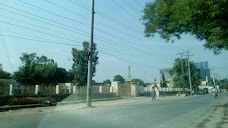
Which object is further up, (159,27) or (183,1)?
(159,27)

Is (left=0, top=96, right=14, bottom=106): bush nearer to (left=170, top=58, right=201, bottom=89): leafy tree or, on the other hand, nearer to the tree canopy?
the tree canopy

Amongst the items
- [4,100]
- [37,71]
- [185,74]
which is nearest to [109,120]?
[4,100]

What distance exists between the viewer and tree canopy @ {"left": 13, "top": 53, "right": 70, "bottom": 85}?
7181 cm

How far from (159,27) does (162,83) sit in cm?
10488

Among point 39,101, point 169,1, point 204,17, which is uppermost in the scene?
point 169,1

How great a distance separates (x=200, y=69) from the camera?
118m

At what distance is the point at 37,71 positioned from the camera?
73062 millimetres

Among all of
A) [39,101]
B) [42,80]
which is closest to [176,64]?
[42,80]

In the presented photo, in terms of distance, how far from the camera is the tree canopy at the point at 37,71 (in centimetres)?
7181

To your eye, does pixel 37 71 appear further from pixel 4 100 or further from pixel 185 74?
pixel 185 74

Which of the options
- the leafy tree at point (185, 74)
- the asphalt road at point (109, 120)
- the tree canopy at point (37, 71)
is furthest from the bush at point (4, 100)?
the leafy tree at point (185, 74)

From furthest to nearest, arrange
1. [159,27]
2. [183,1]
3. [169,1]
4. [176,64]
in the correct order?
[176,64] < [159,27] < [169,1] < [183,1]

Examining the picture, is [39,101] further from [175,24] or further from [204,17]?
[204,17]

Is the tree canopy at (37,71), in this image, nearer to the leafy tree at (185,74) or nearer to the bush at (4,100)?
the bush at (4,100)
